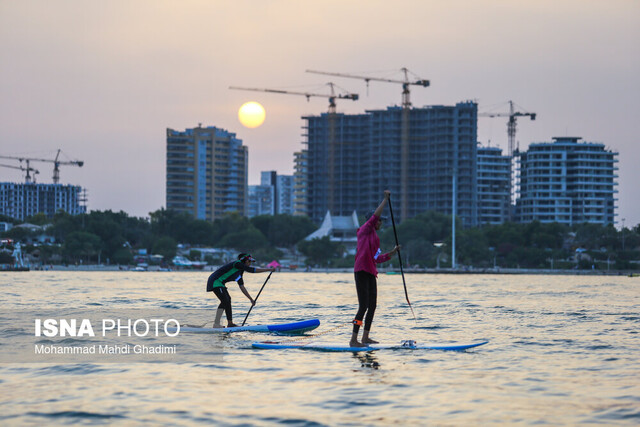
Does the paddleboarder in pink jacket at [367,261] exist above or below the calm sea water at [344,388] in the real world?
above

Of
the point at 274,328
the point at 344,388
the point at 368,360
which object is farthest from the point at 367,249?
the point at 274,328

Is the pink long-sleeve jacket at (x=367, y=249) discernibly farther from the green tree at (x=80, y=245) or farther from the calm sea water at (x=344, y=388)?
the green tree at (x=80, y=245)

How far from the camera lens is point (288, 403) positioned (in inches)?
510

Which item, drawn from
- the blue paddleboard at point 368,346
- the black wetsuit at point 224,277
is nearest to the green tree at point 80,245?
the black wetsuit at point 224,277

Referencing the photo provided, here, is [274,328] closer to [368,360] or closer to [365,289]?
[365,289]

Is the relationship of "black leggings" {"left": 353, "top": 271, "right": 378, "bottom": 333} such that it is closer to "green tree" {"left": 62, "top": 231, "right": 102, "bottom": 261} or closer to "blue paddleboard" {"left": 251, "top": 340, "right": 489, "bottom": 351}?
"blue paddleboard" {"left": 251, "top": 340, "right": 489, "bottom": 351}

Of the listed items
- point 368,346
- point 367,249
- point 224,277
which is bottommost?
point 368,346

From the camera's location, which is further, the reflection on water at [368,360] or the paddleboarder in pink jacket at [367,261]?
the paddleboarder in pink jacket at [367,261]

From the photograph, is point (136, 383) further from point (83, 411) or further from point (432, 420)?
point (432, 420)

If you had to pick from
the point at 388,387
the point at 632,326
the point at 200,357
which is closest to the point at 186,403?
the point at 388,387

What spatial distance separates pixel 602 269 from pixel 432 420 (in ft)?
634

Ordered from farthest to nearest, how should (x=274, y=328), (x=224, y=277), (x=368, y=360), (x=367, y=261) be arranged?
(x=274, y=328) → (x=224, y=277) → (x=367, y=261) → (x=368, y=360)

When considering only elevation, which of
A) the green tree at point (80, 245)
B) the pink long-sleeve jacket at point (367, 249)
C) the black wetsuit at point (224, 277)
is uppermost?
the pink long-sleeve jacket at point (367, 249)

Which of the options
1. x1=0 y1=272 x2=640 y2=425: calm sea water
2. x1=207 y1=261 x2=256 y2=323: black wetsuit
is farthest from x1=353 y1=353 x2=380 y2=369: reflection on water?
x1=207 y1=261 x2=256 y2=323: black wetsuit
